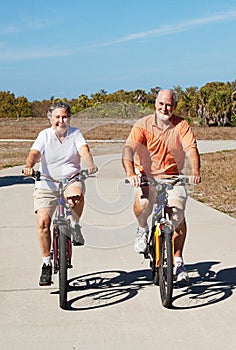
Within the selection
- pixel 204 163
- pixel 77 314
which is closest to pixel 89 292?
pixel 77 314

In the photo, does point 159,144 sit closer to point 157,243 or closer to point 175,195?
point 175,195

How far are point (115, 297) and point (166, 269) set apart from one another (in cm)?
58

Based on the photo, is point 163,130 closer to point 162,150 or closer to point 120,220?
point 162,150

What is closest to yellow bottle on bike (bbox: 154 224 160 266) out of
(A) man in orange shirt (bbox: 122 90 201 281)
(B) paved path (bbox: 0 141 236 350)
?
(A) man in orange shirt (bbox: 122 90 201 281)

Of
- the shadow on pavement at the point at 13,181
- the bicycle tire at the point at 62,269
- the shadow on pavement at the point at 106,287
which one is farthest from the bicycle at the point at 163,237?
the shadow on pavement at the point at 13,181

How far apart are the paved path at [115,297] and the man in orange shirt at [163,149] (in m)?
0.49

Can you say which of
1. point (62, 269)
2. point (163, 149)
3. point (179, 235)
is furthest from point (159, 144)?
point (62, 269)

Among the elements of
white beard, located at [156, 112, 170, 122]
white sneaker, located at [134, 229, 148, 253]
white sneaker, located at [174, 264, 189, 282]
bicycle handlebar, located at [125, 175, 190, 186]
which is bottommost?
white sneaker, located at [174, 264, 189, 282]

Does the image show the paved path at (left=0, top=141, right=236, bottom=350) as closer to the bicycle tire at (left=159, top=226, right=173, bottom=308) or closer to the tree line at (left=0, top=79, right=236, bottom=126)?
the bicycle tire at (left=159, top=226, right=173, bottom=308)

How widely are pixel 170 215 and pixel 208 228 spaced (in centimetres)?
296

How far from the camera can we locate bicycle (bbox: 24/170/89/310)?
15.1ft

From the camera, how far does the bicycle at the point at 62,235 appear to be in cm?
460

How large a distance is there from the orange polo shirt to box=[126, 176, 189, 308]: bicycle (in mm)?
136

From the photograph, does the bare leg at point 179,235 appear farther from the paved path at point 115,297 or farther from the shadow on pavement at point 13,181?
the shadow on pavement at point 13,181
